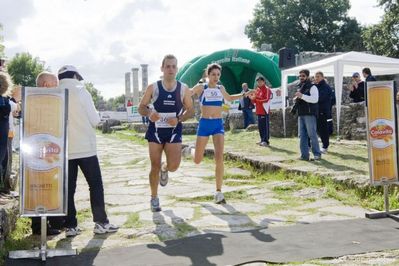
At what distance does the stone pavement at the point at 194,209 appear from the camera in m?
4.35

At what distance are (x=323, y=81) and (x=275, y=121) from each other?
4.45 meters

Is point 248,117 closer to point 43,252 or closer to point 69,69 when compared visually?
point 69,69

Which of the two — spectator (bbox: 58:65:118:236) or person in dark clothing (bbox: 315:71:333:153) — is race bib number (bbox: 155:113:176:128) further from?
person in dark clothing (bbox: 315:71:333:153)

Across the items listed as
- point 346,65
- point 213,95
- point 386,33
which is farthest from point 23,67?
point 213,95

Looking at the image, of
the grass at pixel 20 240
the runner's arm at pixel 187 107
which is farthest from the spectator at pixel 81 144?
the runner's arm at pixel 187 107

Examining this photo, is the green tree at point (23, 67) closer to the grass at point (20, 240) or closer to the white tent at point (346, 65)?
the white tent at point (346, 65)

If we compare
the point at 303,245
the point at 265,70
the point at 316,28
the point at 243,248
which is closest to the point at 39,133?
the point at 243,248

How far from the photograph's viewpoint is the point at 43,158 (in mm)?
3805

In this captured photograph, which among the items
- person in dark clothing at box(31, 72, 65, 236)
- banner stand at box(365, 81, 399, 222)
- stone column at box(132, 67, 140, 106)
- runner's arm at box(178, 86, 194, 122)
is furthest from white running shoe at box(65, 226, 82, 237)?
stone column at box(132, 67, 140, 106)

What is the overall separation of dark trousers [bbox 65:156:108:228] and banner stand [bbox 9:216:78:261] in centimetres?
65

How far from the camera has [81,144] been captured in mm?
4418

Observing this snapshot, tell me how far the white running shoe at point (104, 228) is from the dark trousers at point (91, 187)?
4cm

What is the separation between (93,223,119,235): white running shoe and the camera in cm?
443

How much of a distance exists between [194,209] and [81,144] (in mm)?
1527
